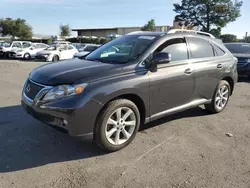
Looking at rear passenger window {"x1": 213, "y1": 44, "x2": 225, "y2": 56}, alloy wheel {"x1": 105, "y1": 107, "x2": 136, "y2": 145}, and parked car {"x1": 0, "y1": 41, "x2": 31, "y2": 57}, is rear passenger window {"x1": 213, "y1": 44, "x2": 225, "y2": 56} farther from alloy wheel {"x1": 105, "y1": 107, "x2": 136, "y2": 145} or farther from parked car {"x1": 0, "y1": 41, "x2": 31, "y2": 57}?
parked car {"x1": 0, "y1": 41, "x2": 31, "y2": 57}

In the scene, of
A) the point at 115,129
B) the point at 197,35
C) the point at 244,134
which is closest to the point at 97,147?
the point at 115,129

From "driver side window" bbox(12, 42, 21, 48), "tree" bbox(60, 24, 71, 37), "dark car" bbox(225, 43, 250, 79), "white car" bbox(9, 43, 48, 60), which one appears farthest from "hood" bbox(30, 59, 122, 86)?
"tree" bbox(60, 24, 71, 37)

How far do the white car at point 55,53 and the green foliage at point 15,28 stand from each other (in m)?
A: 34.6

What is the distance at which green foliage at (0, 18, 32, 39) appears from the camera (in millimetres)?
50341

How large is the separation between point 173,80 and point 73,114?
1.88 meters

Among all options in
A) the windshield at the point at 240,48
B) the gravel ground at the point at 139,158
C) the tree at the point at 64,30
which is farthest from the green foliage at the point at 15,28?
the gravel ground at the point at 139,158

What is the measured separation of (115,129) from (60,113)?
848mm

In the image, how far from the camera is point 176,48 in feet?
15.1

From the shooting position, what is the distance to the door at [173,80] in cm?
415

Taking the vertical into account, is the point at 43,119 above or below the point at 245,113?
above

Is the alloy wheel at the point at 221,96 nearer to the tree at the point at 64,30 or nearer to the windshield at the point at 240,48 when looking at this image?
the windshield at the point at 240,48

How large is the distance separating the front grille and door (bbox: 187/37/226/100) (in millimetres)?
2783

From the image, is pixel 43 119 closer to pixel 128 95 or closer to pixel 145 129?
pixel 128 95

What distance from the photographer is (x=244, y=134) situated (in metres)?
4.64
